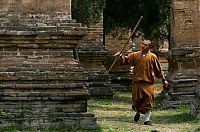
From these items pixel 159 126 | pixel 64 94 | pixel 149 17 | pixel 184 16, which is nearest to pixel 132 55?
pixel 159 126

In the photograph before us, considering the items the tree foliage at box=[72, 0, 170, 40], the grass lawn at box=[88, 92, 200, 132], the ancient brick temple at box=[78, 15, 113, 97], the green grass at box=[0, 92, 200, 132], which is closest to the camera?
the green grass at box=[0, 92, 200, 132]

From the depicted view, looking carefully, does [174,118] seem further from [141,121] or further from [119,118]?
[119,118]

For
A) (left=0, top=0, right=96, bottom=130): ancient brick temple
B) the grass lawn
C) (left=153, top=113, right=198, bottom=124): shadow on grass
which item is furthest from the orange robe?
(left=0, top=0, right=96, bottom=130): ancient brick temple

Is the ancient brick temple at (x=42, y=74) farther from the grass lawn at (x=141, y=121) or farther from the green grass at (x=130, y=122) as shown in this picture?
the grass lawn at (x=141, y=121)

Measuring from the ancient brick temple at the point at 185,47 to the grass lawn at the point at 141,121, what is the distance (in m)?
0.78

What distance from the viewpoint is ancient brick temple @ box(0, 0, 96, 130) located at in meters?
7.45

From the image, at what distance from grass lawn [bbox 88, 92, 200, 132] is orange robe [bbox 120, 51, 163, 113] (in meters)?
0.34

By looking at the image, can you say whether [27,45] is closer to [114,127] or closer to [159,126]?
[114,127]

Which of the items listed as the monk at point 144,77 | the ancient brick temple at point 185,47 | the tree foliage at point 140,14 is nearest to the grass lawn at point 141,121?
the monk at point 144,77

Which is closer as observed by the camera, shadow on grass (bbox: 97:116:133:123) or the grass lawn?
the grass lawn

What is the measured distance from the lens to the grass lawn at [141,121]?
8188 millimetres

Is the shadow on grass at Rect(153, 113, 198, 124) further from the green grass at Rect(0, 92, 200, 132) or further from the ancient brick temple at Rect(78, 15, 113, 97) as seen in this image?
the ancient brick temple at Rect(78, 15, 113, 97)

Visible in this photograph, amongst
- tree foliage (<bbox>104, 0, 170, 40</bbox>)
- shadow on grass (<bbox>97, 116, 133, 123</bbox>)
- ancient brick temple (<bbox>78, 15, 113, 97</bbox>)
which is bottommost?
shadow on grass (<bbox>97, 116, 133, 123</bbox>)

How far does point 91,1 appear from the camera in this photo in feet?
45.2
